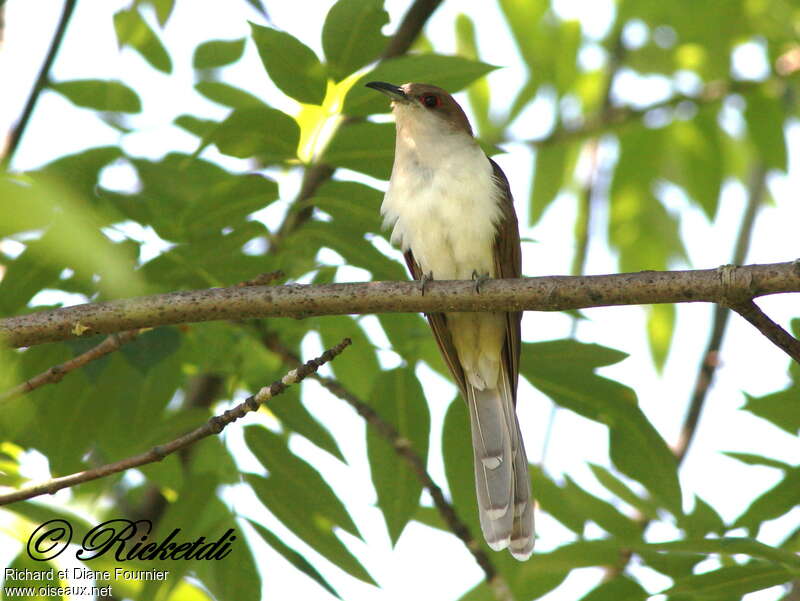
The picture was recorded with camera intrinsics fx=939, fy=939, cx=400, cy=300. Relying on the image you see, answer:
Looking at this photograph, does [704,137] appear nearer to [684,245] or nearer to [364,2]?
[684,245]

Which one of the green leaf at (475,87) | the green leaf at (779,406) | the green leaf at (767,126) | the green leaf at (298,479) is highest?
the green leaf at (767,126)

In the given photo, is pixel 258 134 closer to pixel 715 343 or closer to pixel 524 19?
pixel 524 19

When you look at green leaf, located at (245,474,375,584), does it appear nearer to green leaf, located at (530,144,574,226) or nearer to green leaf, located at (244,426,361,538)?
green leaf, located at (244,426,361,538)

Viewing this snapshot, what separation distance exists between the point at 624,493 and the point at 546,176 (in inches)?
102

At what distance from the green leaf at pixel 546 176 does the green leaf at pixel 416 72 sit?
221 cm

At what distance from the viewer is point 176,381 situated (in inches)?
169

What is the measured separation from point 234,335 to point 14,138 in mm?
1857

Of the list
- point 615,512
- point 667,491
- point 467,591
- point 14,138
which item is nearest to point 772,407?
point 667,491

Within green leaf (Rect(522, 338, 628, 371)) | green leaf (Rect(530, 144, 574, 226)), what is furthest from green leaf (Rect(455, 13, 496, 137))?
green leaf (Rect(522, 338, 628, 371))

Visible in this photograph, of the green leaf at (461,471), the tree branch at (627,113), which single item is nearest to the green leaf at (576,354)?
the green leaf at (461,471)

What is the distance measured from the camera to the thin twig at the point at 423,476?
151 inches

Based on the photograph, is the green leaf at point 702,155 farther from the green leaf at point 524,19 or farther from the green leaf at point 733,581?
the green leaf at point 733,581

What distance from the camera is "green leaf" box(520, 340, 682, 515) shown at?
13.0 ft

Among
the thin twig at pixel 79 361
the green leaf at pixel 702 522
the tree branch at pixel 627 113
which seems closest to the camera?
the thin twig at pixel 79 361
